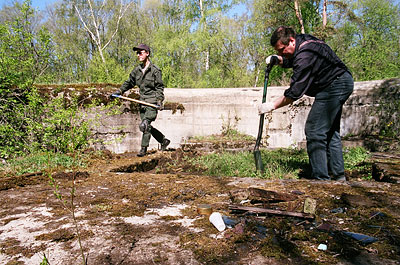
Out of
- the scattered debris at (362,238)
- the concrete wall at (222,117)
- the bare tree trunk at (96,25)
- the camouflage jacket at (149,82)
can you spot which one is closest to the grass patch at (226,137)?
the concrete wall at (222,117)

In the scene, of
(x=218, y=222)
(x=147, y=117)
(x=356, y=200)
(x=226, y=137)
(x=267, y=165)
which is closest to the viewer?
(x=218, y=222)

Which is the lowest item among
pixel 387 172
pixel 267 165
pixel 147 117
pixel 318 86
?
pixel 267 165

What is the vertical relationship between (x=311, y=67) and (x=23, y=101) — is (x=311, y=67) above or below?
above

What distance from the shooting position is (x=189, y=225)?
5.24ft

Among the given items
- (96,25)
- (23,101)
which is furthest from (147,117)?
(96,25)

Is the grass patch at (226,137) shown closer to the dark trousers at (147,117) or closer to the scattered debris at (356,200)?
the dark trousers at (147,117)

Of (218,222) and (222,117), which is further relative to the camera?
(222,117)

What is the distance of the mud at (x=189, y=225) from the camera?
1233mm

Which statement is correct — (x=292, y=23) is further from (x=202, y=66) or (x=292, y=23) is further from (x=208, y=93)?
(x=208, y=93)

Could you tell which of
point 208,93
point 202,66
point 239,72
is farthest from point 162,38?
point 208,93

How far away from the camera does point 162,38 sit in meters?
17.8

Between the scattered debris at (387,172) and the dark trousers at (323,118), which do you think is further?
the dark trousers at (323,118)

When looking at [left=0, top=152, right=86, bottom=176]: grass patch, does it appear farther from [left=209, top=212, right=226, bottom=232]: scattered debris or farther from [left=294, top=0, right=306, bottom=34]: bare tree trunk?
[left=294, top=0, right=306, bottom=34]: bare tree trunk

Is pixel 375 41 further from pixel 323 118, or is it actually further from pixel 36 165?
pixel 36 165
